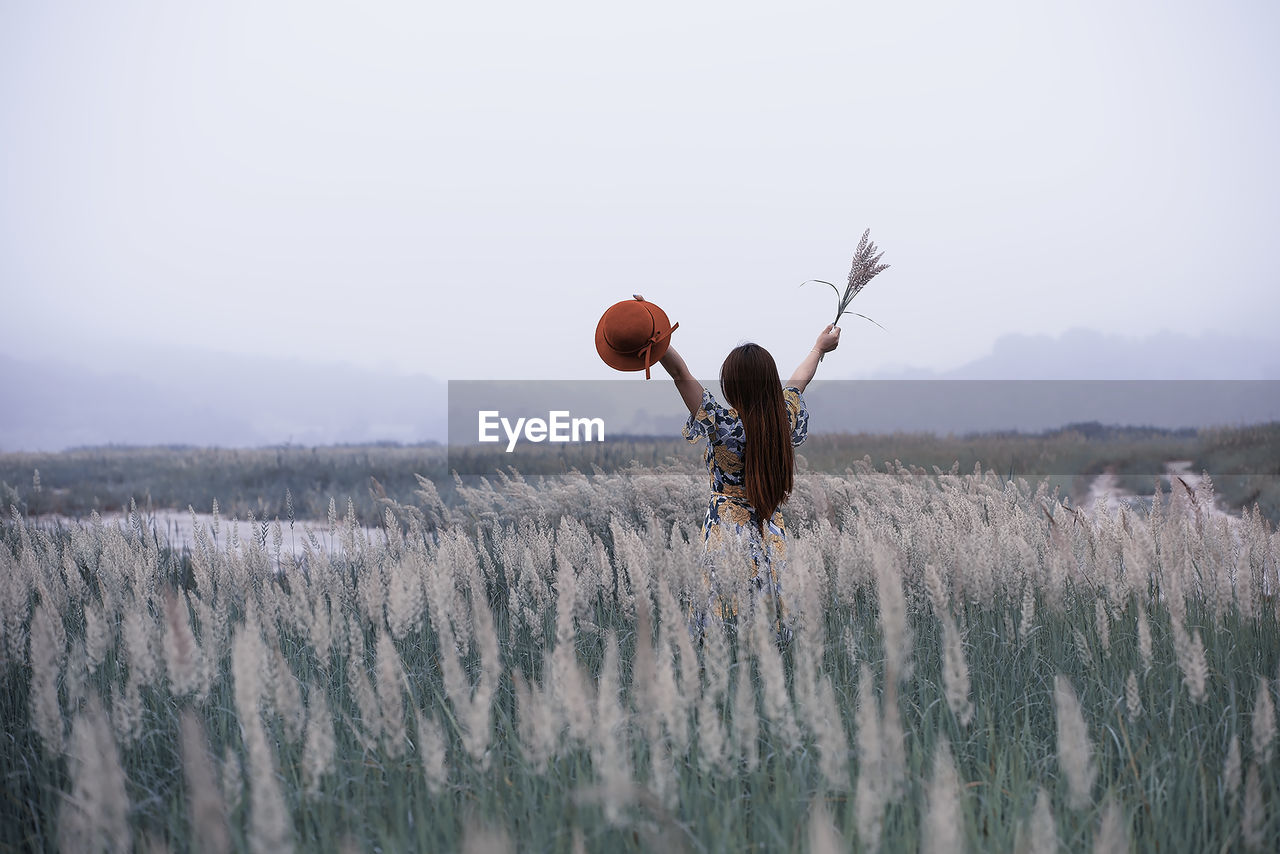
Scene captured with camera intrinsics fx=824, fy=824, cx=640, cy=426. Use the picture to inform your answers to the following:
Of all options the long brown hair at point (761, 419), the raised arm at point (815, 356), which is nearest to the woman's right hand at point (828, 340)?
the raised arm at point (815, 356)

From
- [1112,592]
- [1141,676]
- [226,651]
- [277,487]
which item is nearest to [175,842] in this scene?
[226,651]

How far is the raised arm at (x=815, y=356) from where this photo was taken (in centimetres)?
449

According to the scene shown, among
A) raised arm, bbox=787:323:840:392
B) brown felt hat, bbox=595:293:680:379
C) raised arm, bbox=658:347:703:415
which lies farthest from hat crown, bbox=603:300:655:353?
raised arm, bbox=787:323:840:392

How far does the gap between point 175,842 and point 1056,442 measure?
58.8 feet

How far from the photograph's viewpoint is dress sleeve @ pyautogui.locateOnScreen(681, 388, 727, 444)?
4172mm

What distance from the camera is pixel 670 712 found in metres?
2.00

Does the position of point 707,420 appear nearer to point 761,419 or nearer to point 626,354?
point 761,419

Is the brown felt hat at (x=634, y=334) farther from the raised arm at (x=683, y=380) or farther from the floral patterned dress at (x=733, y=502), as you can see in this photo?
the floral patterned dress at (x=733, y=502)

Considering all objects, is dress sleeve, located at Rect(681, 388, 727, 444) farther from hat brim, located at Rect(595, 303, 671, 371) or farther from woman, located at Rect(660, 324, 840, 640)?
hat brim, located at Rect(595, 303, 671, 371)

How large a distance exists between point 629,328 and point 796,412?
1.06 m

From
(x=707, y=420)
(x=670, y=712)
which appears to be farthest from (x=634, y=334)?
(x=670, y=712)

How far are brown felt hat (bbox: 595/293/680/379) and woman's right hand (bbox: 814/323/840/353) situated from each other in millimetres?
1016

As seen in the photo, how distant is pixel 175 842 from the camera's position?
2594mm

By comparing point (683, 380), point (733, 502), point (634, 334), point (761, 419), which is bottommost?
point (733, 502)
